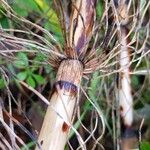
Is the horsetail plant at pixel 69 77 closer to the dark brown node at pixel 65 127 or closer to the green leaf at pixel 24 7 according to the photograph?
the dark brown node at pixel 65 127

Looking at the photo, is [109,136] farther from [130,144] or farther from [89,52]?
[89,52]

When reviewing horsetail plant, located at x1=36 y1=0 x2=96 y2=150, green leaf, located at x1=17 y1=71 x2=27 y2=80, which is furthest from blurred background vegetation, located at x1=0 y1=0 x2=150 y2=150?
horsetail plant, located at x1=36 y1=0 x2=96 y2=150

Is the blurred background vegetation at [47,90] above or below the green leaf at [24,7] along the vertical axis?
below

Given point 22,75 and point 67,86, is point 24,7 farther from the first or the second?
point 67,86

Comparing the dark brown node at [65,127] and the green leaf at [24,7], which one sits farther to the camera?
the green leaf at [24,7]

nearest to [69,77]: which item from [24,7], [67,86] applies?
[67,86]

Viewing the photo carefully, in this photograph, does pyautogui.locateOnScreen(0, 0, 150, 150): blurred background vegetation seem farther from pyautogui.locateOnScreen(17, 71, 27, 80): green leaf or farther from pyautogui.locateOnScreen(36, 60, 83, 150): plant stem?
pyautogui.locateOnScreen(36, 60, 83, 150): plant stem

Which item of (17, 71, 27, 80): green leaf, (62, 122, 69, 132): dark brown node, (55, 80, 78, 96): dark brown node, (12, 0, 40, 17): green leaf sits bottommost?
(62, 122, 69, 132): dark brown node

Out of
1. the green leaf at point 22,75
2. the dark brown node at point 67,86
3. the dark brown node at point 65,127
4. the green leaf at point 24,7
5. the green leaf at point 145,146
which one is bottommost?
the green leaf at point 145,146

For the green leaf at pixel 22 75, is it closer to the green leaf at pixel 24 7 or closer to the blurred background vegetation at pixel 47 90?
the blurred background vegetation at pixel 47 90

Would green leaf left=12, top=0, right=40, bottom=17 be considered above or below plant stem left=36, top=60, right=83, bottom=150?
above

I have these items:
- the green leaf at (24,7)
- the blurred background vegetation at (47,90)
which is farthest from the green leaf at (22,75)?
the green leaf at (24,7)
